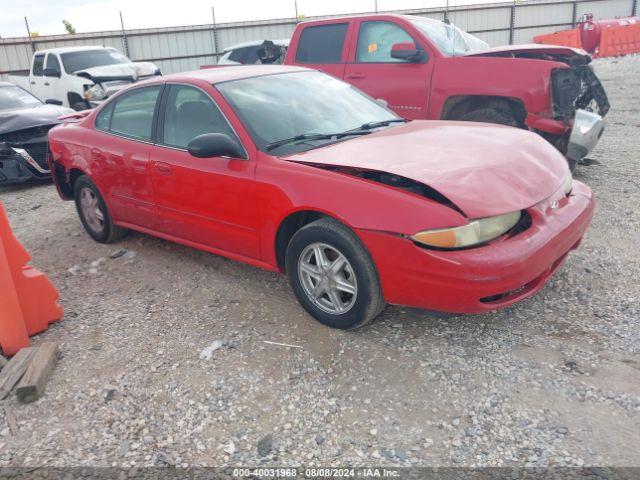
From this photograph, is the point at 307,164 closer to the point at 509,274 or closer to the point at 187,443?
the point at 509,274

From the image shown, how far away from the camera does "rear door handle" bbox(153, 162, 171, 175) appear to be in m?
4.13

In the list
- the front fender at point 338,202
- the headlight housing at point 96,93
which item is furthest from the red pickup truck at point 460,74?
the headlight housing at point 96,93

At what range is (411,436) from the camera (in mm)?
2516

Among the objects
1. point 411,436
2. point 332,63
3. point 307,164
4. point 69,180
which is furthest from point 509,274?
point 332,63

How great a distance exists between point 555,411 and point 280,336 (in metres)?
1.60

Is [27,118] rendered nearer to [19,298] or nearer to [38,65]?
[19,298]

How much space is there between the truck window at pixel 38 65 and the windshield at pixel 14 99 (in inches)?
150

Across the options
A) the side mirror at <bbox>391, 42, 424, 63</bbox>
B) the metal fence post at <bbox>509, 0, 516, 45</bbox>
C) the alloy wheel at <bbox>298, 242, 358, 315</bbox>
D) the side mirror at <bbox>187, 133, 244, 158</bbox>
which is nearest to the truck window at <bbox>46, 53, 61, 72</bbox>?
the side mirror at <bbox>391, 42, 424, 63</bbox>

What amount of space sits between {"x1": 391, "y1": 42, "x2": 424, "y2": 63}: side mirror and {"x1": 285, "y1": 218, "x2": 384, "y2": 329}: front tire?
369 cm

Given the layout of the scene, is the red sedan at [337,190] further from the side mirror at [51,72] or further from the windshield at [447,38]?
the side mirror at [51,72]

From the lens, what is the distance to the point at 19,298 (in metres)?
3.61

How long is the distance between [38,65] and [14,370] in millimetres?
11705

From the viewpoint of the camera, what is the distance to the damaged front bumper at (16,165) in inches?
290

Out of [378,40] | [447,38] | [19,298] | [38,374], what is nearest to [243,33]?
[378,40]
